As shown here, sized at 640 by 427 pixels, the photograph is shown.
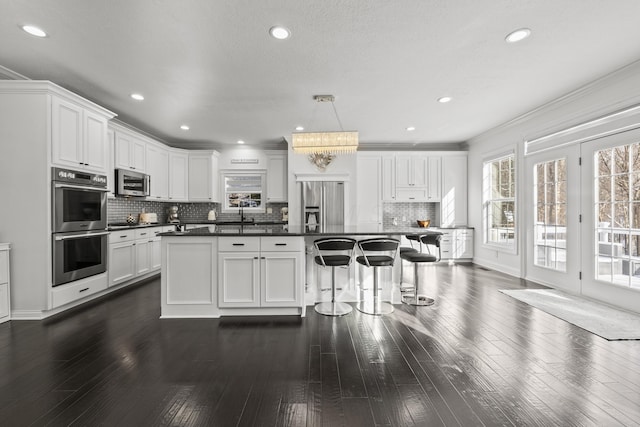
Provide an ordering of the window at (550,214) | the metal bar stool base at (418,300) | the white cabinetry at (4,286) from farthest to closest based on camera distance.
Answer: the window at (550,214) → the metal bar stool base at (418,300) → the white cabinetry at (4,286)

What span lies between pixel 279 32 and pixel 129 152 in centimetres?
376

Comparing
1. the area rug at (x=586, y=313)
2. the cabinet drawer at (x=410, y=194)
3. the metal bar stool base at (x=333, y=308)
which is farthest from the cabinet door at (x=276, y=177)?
the area rug at (x=586, y=313)

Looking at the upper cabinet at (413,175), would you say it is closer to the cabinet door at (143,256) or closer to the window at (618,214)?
the window at (618,214)

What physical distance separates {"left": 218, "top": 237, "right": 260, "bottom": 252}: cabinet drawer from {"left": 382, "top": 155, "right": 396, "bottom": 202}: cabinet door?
13.5 ft

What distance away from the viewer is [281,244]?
3197 mm

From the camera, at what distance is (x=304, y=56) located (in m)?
2.92

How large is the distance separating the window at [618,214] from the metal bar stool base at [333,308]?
3.20 metres

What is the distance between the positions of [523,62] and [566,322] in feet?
8.98

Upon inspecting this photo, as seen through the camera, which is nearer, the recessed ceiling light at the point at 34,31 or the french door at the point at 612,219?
the recessed ceiling light at the point at 34,31

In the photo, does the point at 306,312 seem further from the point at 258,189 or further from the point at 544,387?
the point at 258,189

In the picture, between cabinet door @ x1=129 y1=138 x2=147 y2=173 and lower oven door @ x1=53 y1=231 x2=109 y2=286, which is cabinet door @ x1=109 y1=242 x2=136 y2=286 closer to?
lower oven door @ x1=53 y1=231 x2=109 y2=286

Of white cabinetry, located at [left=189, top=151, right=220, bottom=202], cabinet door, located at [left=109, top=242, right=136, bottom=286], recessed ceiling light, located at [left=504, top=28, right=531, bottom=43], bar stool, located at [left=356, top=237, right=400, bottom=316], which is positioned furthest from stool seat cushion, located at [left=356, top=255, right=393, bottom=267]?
white cabinetry, located at [left=189, top=151, right=220, bottom=202]

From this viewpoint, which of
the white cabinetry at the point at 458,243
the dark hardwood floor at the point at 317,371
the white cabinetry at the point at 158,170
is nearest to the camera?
the dark hardwood floor at the point at 317,371

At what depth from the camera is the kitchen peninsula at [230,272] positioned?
10.4 feet
